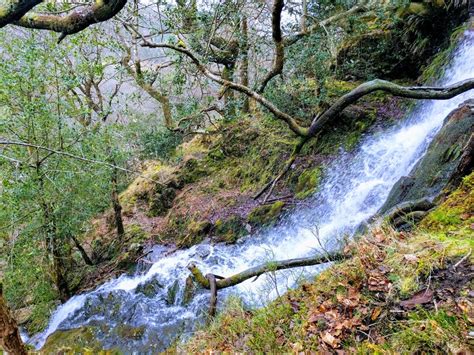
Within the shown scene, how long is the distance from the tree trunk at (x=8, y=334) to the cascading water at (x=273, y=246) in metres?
2.86

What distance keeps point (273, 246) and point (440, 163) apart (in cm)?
395

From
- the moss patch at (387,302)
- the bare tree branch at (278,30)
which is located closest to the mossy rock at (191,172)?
the bare tree branch at (278,30)

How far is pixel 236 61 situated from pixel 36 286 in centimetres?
874

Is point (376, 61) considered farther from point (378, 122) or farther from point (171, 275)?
point (171, 275)

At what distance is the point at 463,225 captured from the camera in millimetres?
2209

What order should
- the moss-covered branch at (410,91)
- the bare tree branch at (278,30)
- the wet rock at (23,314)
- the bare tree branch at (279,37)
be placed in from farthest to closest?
the wet rock at (23,314), the bare tree branch at (279,37), the bare tree branch at (278,30), the moss-covered branch at (410,91)

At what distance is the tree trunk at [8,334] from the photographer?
323cm

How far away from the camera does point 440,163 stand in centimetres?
410

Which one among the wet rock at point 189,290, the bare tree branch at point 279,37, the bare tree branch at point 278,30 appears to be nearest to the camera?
the bare tree branch at point 278,30

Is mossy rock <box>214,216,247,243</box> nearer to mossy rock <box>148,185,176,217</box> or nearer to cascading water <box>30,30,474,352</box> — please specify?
cascading water <box>30,30,474,352</box>

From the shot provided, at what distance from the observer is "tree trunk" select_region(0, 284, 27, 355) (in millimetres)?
3230

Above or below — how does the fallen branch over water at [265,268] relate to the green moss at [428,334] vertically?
below

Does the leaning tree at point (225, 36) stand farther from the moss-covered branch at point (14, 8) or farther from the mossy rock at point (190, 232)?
the mossy rock at point (190, 232)

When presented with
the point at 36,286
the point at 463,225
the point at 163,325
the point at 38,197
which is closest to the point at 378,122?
the point at 463,225
